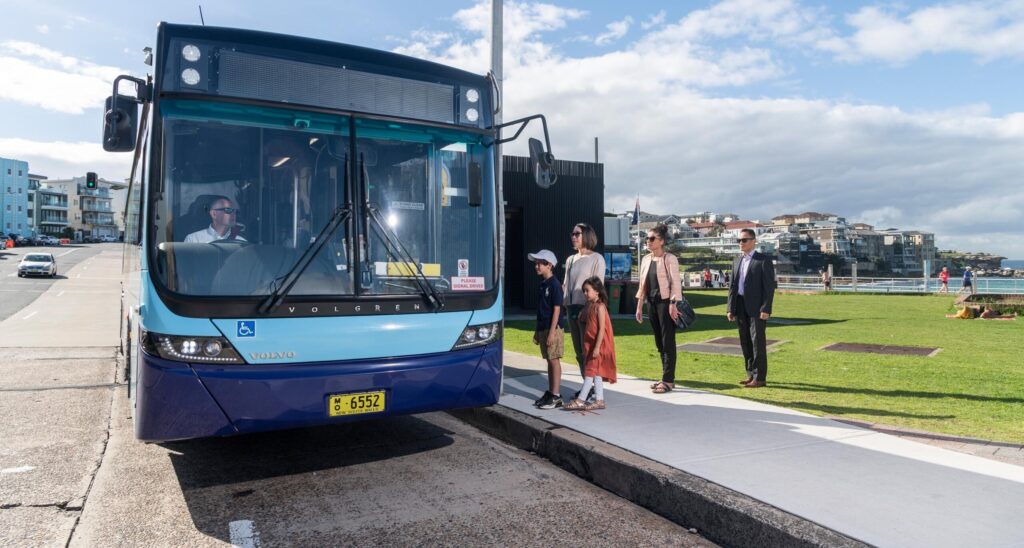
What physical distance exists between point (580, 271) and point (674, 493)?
3.02 m

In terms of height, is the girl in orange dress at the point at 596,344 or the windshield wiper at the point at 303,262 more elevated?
the windshield wiper at the point at 303,262

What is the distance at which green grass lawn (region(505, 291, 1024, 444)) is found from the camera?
21.0ft

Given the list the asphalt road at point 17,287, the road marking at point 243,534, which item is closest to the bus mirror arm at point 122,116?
the road marking at point 243,534

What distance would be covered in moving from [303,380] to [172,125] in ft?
6.35

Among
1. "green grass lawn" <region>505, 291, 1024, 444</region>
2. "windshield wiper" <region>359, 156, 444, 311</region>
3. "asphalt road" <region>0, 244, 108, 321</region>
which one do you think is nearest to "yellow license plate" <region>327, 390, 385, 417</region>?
"windshield wiper" <region>359, 156, 444, 311</region>

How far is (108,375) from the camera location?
10188 mm

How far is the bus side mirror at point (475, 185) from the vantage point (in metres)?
5.67

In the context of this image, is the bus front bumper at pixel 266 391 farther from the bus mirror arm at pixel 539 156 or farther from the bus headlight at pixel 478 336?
the bus mirror arm at pixel 539 156

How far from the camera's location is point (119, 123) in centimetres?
484

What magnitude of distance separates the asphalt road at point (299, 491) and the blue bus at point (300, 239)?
0.54m

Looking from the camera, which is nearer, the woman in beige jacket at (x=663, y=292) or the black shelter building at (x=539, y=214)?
the woman in beige jacket at (x=663, y=292)

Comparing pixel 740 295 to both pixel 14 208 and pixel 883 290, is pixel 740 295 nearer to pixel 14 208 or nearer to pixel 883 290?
pixel 883 290

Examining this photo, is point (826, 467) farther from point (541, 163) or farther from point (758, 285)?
point (758, 285)

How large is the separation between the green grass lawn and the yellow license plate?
4.14 metres
